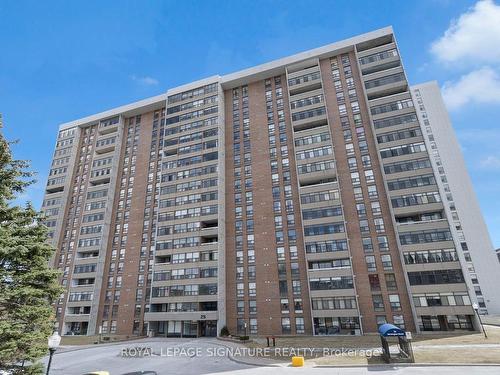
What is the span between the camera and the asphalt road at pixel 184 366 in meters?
20.0

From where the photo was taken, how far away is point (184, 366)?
2588 centimetres

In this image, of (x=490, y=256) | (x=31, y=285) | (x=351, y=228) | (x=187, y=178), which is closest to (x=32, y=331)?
(x=31, y=285)

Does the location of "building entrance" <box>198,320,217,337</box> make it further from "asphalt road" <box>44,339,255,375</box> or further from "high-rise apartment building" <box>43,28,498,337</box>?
"asphalt road" <box>44,339,255,375</box>

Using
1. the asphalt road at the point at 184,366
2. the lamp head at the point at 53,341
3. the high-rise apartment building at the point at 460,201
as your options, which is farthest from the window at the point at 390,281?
the lamp head at the point at 53,341

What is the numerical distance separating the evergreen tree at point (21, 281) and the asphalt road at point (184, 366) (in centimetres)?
1099

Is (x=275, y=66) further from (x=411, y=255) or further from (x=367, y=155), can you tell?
(x=411, y=255)

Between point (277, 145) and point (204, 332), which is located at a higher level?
point (277, 145)

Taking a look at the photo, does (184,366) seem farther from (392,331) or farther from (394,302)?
(394,302)

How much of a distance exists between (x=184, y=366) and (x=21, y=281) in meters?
15.7

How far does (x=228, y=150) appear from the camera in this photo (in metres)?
64.4

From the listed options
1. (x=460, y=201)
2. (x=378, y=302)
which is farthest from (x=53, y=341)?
(x=460, y=201)

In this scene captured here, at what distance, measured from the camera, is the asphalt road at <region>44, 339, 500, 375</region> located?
19953 millimetres

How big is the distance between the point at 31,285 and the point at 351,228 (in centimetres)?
4410

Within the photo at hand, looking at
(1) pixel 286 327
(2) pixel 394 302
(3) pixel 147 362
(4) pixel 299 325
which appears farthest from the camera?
(1) pixel 286 327
